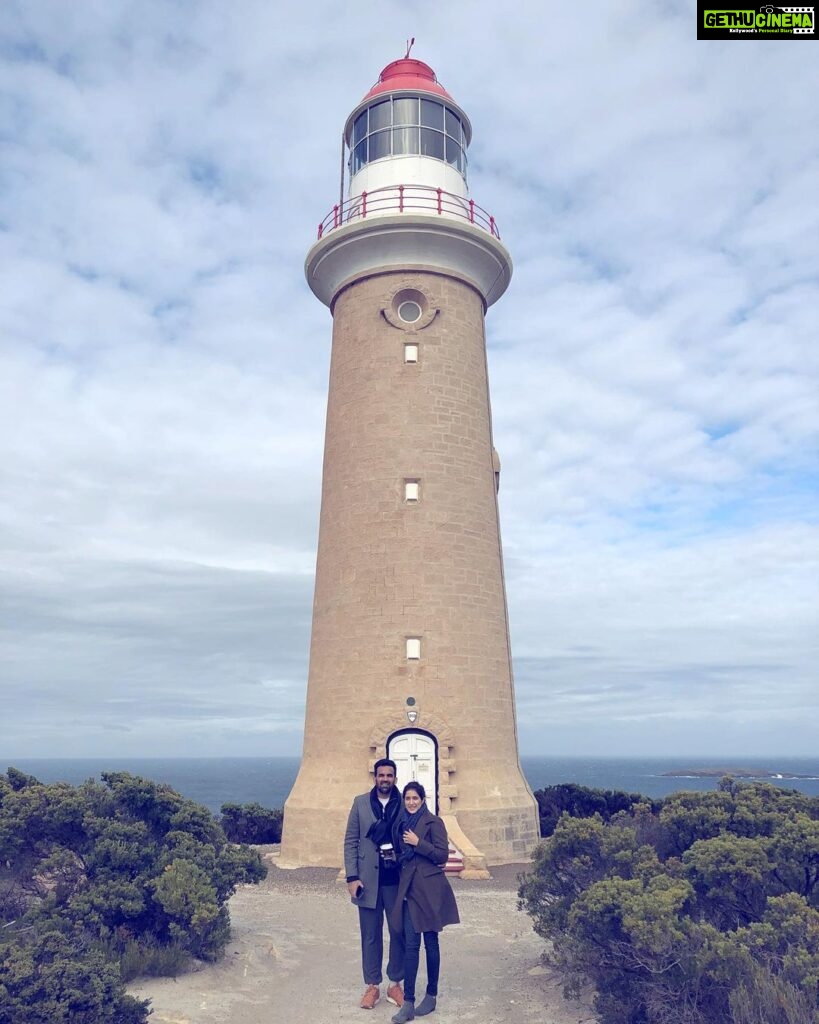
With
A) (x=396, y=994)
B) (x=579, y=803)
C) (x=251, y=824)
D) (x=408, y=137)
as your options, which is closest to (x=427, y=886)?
(x=396, y=994)

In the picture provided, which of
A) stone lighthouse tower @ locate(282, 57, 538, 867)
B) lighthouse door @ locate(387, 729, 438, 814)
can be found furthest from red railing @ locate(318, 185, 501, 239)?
lighthouse door @ locate(387, 729, 438, 814)

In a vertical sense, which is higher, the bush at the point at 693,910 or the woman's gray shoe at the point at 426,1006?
the bush at the point at 693,910

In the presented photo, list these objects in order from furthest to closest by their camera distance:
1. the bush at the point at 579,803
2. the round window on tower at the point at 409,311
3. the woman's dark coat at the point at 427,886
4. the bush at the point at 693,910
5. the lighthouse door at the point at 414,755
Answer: the bush at the point at 579,803 < the round window on tower at the point at 409,311 < the lighthouse door at the point at 414,755 < the woman's dark coat at the point at 427,886 < the bush at the point at 693,910

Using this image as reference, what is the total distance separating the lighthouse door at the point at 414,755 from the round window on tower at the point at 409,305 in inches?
336

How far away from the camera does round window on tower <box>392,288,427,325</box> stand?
18156mm

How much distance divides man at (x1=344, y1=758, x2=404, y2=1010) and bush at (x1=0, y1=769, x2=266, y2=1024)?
6.66 feet

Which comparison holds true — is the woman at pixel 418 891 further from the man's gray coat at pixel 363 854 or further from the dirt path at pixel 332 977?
the dirt path at pixel 332 977

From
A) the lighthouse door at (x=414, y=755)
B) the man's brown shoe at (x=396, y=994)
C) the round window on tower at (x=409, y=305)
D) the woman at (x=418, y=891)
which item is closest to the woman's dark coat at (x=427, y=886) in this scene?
the woman at (x=418, y=891)

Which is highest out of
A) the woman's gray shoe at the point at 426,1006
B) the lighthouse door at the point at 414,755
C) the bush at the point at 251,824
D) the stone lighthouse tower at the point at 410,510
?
the stone lighthouse tower at the point at 410,510

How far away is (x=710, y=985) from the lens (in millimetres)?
7105

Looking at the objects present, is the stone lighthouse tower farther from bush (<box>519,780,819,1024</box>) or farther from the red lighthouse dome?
bush (<box>519,780,819,1024</box>)

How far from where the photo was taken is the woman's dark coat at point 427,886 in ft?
Result: 24.3

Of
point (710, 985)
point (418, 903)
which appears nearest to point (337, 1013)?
point (418, 903)

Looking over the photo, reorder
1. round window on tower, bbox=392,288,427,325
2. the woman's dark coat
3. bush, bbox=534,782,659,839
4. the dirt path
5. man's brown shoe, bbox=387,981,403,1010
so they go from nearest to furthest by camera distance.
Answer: the woman's dark coat
man's brown shoe, bbox=387,981,403,1010
the dirt path
round window on tower, bbox=392,288,427,325
bush, bbox=534,782,659,839
